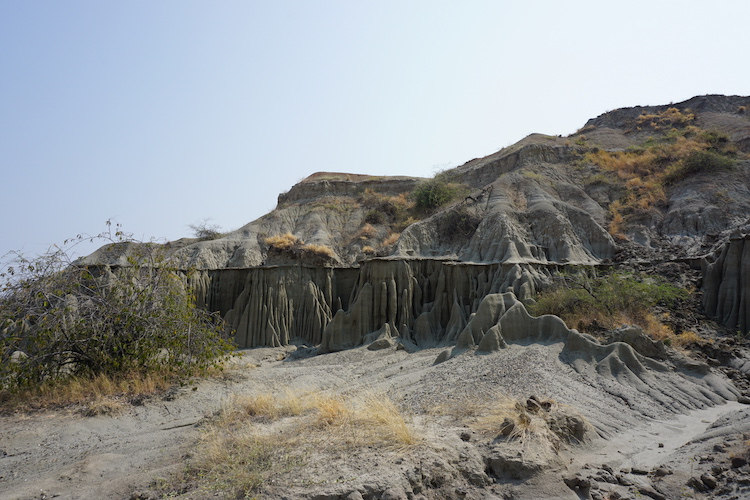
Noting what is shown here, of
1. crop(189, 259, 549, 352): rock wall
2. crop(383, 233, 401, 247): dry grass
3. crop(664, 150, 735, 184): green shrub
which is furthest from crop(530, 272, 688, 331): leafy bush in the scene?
crop(664, 150, 735, 184): green shrub

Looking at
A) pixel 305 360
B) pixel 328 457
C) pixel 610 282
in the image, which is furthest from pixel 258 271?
pixel 328 457

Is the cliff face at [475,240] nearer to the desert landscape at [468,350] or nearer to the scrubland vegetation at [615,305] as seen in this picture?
the desert landscape at [468,350]

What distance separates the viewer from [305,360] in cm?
1991

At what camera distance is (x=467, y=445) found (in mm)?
7355

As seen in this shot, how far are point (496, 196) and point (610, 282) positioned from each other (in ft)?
39.4

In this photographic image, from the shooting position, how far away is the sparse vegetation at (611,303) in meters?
15.8

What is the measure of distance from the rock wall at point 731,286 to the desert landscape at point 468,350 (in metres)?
0.08

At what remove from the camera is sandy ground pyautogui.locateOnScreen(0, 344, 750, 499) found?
21.3 ft

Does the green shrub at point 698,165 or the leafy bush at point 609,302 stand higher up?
the green shrub at point 698,165

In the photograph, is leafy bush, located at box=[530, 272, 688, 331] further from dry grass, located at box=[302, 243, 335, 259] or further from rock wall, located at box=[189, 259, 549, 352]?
dry grass, located at box=[302, 243, 335, 259]

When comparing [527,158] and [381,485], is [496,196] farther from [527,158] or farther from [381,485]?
[381,485]

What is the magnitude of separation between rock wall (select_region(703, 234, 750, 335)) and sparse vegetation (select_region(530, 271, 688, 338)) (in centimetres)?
101

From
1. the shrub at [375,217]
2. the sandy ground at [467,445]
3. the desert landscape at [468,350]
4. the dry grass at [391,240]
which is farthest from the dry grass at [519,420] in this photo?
the shrub at [375,217]

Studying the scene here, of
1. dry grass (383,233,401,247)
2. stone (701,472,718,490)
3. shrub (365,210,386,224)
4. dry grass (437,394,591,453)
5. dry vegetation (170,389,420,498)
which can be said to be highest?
shrub (365,210,386,224)
